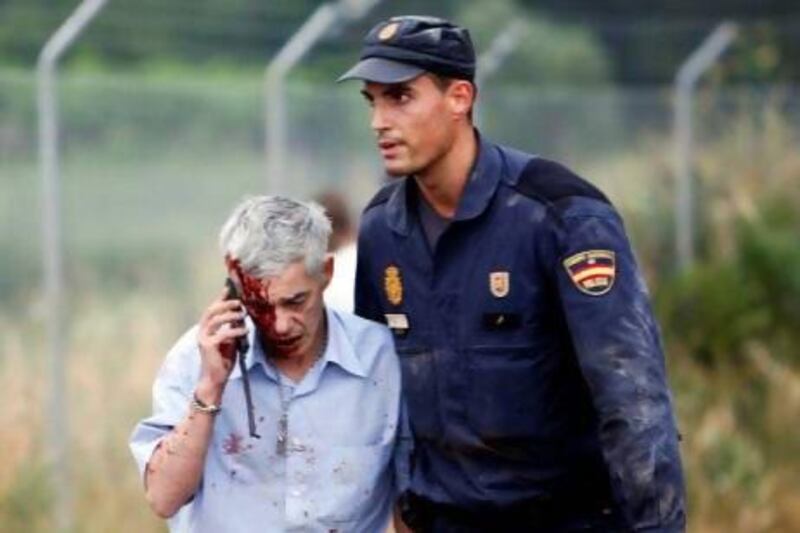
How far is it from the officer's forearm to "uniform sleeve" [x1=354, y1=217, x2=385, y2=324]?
0.71m

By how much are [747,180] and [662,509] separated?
1022 cm

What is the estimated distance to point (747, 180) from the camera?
16.1 m

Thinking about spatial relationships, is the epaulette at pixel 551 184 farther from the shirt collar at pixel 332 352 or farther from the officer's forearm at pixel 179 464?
the officer's forearm at pixel 179 464

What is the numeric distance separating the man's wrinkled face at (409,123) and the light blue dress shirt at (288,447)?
0.44 m

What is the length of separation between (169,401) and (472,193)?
0.86 m

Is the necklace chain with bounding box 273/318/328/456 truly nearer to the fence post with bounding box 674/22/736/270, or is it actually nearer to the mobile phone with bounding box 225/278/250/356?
the mobile phone with bounding box 225/278/250/356

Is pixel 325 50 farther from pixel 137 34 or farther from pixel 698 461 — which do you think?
pixel 698 461

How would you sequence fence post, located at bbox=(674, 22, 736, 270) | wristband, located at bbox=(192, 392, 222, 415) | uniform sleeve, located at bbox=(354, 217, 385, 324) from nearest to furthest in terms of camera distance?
wristband, located at bbox=(192, 392, 222, 415)
uniform sleeve, located at bbox=(354, 217, 385, 324)
fence post, located at bbox=(674, 22, 736, 270)

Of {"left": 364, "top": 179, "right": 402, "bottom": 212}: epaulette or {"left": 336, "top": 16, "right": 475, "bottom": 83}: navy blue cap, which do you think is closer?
{"left": 336, "top": 16, "right": 475, "bottom": 83}: navy blue cap

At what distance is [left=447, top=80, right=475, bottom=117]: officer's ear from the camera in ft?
20.7

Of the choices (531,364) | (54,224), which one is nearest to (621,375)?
(531,364)

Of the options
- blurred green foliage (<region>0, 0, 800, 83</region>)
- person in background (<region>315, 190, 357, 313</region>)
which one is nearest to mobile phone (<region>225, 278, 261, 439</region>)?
person in background (<region>315, 190, 357, 313</region>)

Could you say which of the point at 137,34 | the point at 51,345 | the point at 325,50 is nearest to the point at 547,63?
the point at 325,50

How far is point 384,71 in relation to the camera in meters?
6.23
